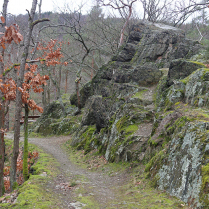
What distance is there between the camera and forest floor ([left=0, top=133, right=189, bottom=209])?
175 inches

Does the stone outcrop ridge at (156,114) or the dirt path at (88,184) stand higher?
the stone outcrop ridge at (156,114)

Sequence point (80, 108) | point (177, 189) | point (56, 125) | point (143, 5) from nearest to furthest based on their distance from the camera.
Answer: point (177, 189), point (56, 125), point (80, 108), point (143, 5)

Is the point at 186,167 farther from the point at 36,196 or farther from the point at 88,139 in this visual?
the point at 88,139

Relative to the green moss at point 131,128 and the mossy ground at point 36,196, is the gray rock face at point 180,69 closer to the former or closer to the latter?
the green moss at point 131,128

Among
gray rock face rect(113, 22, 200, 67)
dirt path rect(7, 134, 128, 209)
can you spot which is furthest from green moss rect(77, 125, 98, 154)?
gray rock face rect(113, 22, 200, 67)

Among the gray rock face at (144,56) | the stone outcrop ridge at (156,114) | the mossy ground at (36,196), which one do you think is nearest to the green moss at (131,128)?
the stone outcrop ridge at (156,114)

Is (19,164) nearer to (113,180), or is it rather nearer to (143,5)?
(113,180)

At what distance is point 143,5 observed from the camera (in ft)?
77.4

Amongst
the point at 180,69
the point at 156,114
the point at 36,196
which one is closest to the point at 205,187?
the point at 36,196

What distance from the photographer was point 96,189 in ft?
20.0

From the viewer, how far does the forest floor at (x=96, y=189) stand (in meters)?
4.45

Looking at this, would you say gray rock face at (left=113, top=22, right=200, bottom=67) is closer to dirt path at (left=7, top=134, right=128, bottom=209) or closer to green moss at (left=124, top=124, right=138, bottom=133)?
green moss at (left=124, top=124, right=138, bottom=133)

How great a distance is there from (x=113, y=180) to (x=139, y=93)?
6.98m

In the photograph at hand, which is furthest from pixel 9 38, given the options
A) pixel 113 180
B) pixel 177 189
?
pixel 113 180
